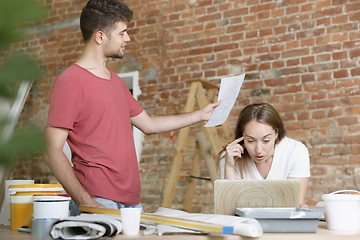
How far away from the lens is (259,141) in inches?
83.7

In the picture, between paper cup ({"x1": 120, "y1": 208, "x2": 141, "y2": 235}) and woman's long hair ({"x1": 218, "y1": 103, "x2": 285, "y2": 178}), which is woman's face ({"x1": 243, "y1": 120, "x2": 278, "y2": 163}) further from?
paper cup ({"x1": 120, "y1": 208, "x2": 141, "y2": 235})

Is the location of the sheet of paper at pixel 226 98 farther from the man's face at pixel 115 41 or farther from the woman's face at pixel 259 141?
the man's face at pixel 115 41

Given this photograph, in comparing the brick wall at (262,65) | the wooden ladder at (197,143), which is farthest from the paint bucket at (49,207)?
the wooden ladder at (197,143)

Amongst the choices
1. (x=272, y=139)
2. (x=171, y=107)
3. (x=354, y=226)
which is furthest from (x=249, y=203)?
(x=171, y=107)

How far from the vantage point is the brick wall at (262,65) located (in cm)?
319

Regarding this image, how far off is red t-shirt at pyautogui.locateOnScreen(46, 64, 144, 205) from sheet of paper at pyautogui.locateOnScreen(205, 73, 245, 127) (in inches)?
17.0

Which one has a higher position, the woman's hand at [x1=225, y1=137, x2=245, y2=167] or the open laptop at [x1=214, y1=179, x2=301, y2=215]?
the woman's hand at [x1=225, y1=137, x2=245, y2=167]

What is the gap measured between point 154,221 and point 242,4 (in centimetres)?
301

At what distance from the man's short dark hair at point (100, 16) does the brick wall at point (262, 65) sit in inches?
44.6

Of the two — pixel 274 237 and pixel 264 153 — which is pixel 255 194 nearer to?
pixel 274 237

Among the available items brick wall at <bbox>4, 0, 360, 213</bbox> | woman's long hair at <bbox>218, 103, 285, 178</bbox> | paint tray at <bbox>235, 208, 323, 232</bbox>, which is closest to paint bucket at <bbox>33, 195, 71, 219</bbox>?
paint tray at <bbox>235, 208, 323, 232</bbox>

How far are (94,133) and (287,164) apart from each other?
109 centimetres

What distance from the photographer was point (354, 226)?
1.11m

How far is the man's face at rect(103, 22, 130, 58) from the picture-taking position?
1795 millimetres
